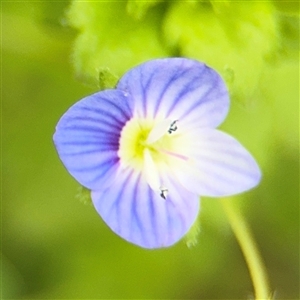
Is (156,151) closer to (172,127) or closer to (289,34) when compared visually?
(172,127)

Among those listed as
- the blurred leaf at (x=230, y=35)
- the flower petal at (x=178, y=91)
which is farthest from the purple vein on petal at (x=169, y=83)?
the blurred leaf at (x=230, y=35)

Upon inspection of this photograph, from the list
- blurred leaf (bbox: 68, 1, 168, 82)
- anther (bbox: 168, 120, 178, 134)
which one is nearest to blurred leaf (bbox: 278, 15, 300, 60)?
blurred leaf (bbox: 68, 1, 168, 82)

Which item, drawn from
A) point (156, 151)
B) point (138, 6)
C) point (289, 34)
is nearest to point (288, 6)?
point (289, 34)

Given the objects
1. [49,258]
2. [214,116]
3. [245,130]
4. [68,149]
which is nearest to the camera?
[68,149]

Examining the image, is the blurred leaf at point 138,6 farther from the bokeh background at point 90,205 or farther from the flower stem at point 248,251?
the flower stem at point 248,251

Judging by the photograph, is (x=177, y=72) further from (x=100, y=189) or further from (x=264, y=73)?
(x=264, y=73)

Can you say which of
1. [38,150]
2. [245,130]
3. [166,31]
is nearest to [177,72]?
[166,31]
